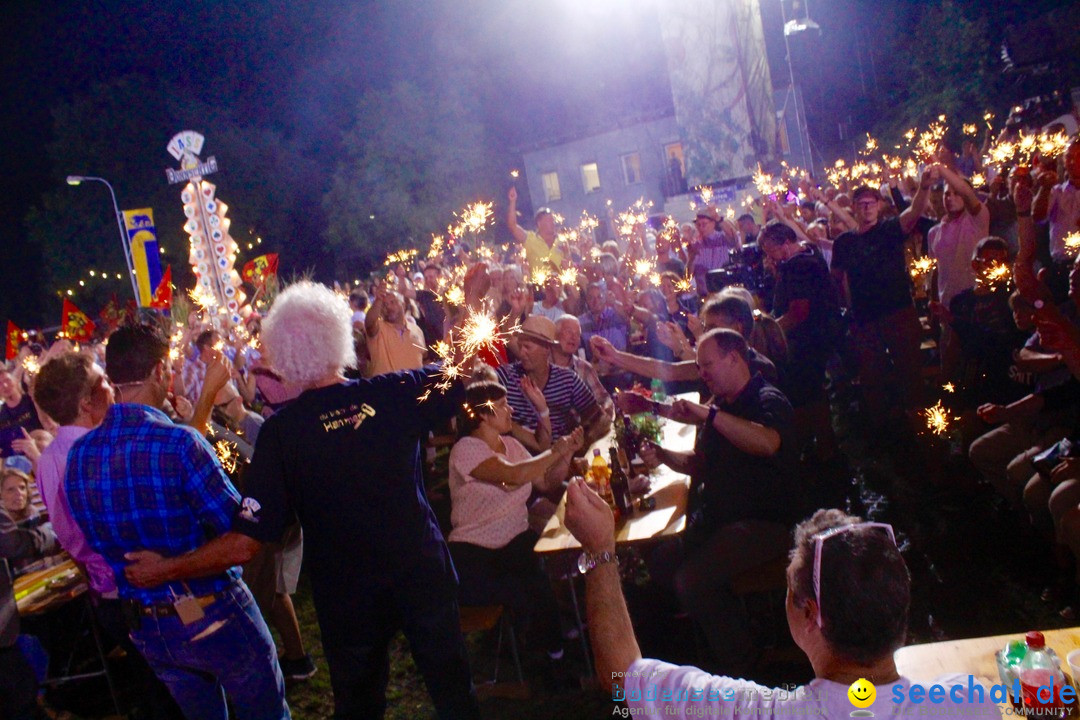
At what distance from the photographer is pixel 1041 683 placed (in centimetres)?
173

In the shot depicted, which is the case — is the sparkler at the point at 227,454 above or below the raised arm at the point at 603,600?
above

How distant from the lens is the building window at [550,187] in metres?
30.8

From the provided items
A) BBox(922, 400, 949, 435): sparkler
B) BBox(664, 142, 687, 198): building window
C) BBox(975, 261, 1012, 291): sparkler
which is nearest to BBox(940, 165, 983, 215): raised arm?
BBox(975, 261, 1012, 291): sparkler

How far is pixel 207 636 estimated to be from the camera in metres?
2.64

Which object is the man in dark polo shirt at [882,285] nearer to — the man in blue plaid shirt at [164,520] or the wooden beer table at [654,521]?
the wooden beer table at [654,521]

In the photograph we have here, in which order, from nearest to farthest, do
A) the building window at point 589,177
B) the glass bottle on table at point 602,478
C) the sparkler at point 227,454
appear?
the glass bottle on table at point 602,478, the sparkler at point 227,454, the building window at point 589,177

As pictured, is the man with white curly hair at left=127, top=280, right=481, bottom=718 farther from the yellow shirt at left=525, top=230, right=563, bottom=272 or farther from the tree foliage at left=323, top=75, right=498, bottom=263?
the tree foliage at left=323, top=75, right=498, bottom=263

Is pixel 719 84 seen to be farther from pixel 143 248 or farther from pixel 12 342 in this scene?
pixel 143 248

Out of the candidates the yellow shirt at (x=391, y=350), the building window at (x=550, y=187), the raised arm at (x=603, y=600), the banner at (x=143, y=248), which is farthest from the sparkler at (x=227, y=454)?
the building window at (x=550, y=187)

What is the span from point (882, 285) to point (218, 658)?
549 cm

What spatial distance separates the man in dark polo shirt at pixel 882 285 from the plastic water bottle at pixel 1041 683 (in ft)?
15.2

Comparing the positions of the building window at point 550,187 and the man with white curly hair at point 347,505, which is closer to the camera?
the man with white curly hair at point 347,505

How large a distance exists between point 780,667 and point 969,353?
2.67 meters

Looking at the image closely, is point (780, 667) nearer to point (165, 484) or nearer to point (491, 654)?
point (491, 654)
